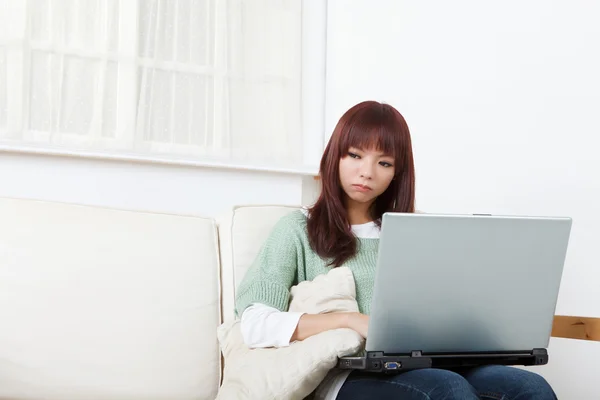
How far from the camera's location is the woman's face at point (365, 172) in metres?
1.58

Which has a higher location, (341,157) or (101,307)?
(341,157)

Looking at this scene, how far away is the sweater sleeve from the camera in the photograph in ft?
4.76

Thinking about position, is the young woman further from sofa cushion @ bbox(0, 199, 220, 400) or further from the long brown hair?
sofa cushion @ bbox(0, 199, 220, 400)

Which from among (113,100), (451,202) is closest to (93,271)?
(113,100)

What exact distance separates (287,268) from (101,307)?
40 cm

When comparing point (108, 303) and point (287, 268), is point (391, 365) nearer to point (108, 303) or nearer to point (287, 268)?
point (287, 268)

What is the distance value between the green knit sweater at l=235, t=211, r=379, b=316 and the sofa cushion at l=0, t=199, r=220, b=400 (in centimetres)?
17

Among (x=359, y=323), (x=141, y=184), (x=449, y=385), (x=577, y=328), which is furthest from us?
(x=141, y=184)

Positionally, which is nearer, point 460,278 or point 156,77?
point 460,278

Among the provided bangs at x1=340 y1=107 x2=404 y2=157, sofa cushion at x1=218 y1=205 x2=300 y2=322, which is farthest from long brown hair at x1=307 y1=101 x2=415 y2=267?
sofa cushion at x1=218 y1=205 x2=300 y2=322

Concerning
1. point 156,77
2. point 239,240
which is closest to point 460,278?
point 239,240

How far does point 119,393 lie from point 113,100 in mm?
1079

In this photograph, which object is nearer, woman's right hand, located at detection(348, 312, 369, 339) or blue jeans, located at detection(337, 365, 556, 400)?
blue jeans, located at detection(337, 365, 556, 400)

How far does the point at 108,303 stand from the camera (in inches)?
60.4
